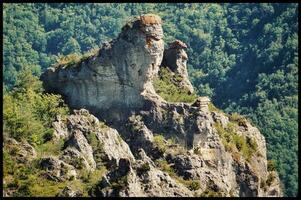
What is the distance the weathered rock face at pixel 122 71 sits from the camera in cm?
9325

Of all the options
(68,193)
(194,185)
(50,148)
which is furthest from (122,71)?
(68,193)

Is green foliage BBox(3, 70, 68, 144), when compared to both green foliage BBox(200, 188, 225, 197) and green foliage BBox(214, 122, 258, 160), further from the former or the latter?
green foliage BBox(200, 188, 225, 197)

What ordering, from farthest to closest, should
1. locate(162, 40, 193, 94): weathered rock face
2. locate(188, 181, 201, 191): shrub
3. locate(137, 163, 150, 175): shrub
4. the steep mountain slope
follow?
locate(162, 40, 193, 94): weathered rock face < the steep mountain slope < locate(188, 181, 201, 191): shrub < locate(137, 163, 150, 175): shrub

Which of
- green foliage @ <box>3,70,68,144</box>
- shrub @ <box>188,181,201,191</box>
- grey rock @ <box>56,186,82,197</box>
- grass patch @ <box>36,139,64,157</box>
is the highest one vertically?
green foliage @ <box>3,70,68,144</box>

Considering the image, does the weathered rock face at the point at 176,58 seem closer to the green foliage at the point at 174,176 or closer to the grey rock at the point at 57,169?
the green foliage at the point at 174,176

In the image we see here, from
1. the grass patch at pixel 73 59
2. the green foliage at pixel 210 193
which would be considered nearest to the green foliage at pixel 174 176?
the green foliage at pixel 210 193

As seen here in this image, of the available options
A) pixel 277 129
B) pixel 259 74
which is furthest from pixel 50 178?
pixel 259 74

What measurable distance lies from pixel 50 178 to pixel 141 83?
1498cm

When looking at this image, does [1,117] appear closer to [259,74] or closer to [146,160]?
[146,160]

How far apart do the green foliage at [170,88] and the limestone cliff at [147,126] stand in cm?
49

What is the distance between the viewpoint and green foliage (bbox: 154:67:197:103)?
95875 mm

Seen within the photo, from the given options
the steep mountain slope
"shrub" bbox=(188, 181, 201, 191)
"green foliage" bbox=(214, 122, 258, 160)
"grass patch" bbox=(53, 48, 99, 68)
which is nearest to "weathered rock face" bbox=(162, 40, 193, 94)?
the steep mountain slope

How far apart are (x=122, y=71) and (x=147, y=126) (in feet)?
14.1

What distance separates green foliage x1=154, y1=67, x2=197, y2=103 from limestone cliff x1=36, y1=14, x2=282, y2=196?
485 mm
